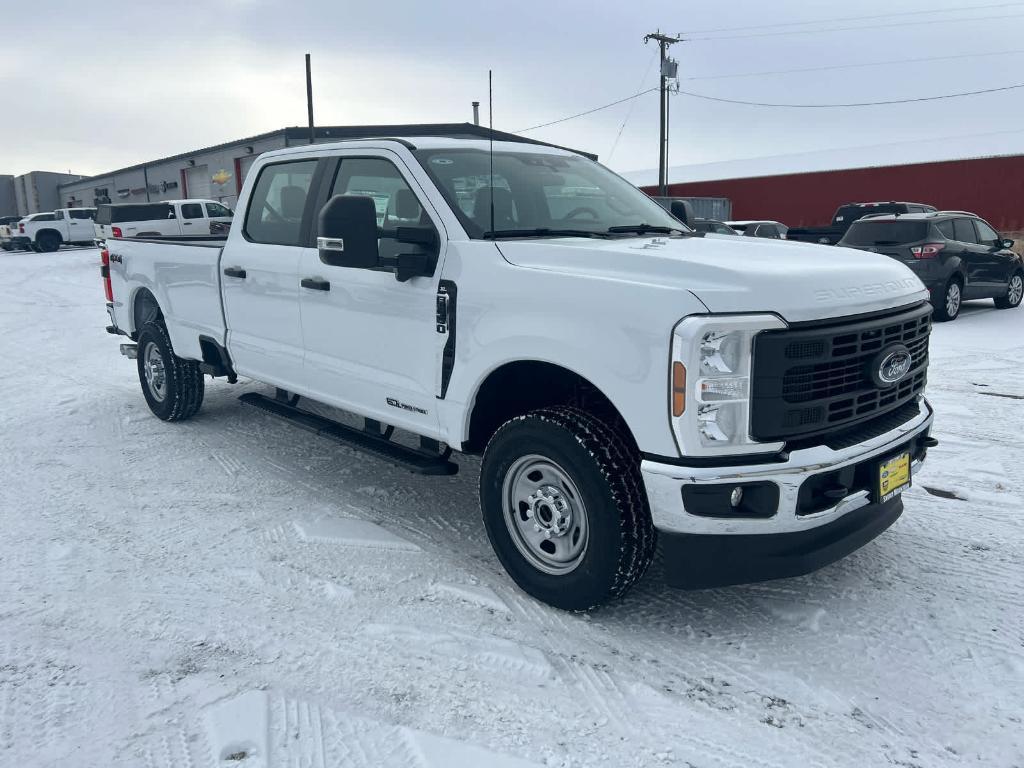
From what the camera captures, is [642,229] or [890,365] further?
[642,229]

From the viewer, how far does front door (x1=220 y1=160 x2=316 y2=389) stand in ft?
16.0

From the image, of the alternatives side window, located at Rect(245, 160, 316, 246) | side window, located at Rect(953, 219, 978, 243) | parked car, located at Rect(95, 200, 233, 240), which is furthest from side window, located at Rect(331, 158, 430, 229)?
parked car, located at Rect(95, 200, 233, 240)

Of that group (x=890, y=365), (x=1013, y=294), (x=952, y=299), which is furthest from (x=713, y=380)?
(x=1013, y=294)

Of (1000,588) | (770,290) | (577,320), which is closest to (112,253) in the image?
(577,320)

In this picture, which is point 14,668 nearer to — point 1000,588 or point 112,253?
point 1000,588

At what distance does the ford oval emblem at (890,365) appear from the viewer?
10.6ft

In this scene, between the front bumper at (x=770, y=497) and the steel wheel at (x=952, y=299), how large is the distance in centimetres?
1012

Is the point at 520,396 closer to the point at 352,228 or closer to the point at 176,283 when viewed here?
the point at 352,228

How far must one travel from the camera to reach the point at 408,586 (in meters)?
3.76

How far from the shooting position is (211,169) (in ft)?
127

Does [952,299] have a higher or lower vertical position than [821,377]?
lower

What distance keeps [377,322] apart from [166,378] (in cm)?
308

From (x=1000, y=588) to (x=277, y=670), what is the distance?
3.07 m

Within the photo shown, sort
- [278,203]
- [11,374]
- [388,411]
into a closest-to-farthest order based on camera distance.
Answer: [388,411], [278,203], [11,374]
